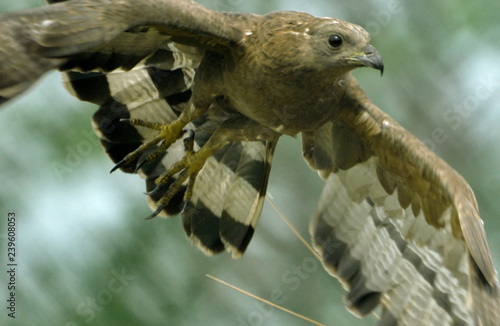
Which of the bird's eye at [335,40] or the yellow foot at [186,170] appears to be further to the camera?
the yellow foot at [186,170]

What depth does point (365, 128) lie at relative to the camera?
13.1 feet

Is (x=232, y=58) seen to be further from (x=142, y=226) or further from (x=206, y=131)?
(x=142, y=226)

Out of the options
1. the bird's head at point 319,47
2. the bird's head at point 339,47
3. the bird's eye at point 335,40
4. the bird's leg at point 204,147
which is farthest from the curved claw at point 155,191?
the bird's eye at point 335,40

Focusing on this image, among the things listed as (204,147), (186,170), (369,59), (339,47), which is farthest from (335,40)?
(186,170)

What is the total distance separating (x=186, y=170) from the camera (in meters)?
4.13

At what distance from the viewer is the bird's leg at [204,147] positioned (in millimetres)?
4035

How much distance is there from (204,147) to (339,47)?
1.00 metres

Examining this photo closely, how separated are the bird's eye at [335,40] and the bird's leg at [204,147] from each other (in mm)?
693

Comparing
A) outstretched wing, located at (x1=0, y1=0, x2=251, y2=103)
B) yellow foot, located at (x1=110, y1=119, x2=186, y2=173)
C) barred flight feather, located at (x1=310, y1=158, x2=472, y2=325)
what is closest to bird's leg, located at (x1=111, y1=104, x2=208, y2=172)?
yellow foot, located at (x1=110, y1=119, x2=186, y2=173)

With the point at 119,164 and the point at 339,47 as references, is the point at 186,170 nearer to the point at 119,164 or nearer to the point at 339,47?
the point at 119,164

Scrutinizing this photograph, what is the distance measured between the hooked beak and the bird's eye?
0.33 ft

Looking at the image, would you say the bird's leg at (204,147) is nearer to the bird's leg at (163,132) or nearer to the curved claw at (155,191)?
the curved claw at (155,191)

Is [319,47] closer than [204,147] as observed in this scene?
Yes

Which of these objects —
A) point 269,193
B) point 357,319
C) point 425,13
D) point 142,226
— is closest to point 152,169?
point 142,226
